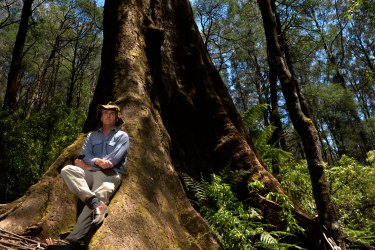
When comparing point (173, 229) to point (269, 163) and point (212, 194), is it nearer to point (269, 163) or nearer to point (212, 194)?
point (212, 194)

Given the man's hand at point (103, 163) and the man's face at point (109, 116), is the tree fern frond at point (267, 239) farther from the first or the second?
the man's face at point (109, 116)

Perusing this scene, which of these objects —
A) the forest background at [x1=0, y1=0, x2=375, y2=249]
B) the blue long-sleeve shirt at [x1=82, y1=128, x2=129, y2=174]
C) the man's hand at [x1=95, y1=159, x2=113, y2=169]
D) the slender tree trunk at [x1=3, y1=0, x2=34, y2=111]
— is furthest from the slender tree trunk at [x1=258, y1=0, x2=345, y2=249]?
the slender tree trunk at [x1=3, y1=0, x2=34, y2=111]

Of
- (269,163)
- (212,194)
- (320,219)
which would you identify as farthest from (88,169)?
(269,163)

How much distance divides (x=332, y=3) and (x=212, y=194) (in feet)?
109

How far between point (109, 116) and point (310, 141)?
339 cm

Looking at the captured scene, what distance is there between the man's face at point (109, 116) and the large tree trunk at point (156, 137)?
1.70 feet

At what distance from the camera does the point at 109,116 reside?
173 inches

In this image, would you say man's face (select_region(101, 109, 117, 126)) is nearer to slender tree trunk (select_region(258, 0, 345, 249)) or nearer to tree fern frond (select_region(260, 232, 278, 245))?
tree fern frond (select_region(260, 232, 278, 245))

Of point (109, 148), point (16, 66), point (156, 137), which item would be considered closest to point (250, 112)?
point (156, 137)

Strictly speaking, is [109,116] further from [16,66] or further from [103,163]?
[16,66]

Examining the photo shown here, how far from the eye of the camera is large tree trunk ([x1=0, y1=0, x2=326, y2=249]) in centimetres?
406

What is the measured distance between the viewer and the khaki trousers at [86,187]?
3801 mm

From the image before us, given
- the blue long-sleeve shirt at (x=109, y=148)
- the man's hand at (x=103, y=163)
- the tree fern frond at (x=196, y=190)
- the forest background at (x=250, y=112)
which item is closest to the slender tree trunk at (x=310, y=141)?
the forest background at (x=250, y=112)

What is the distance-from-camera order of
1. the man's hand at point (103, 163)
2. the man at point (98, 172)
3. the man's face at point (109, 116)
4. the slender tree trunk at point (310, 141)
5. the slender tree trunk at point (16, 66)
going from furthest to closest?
the slender tree trunk at point (16, 66) < the slender tree trunk at point (310, 141) < the man's face at point (109, 116) < the man's hand at point (103, 163) < the man at point (98, 172)
